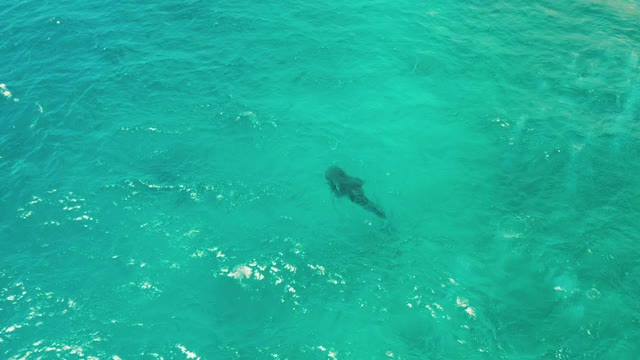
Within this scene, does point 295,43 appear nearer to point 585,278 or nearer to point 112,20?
point 112,20

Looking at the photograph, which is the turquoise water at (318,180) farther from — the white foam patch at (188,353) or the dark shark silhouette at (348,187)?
the dark shark silhouette at (348,187)

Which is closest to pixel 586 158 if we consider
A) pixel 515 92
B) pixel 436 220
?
pixel 515 92

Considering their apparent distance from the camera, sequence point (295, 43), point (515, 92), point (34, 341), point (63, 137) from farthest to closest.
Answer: point (295, 43) < point (515, 92) < point (63, 137) < point (34, 341)

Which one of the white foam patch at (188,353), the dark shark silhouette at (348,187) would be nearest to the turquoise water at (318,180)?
the white foam patch at (188,353)

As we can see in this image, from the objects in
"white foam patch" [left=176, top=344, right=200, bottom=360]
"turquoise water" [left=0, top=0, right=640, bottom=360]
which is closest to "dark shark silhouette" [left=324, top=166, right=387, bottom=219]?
"turquoise water" [left=0, top=0, right=640, bottom=360]

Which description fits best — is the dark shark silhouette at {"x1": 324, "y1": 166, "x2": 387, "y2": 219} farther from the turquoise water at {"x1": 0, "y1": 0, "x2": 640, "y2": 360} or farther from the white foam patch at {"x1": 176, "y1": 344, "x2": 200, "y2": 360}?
the white foam patch at {"x1": 176, "y1": 344, "x2": 200, "y2": 360}
